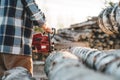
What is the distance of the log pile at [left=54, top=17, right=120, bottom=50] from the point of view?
1256 cm

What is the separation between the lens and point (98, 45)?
41.3 feet

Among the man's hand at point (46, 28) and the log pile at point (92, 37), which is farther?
the log pile at point (92, 37)

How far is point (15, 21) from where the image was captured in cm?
518

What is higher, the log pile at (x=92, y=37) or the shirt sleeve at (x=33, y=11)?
the shirt sleeve at (x=33, y=11)

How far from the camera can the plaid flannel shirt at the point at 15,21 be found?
517cm

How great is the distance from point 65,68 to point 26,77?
1.29 metres

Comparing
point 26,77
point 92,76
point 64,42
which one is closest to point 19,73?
point 26,77

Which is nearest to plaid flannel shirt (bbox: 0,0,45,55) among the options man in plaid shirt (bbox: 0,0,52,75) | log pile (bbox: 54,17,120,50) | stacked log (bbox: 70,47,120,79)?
man in plaid shirt (bbox: 0,0,52,75)

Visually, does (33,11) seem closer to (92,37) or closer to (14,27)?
(14,27)

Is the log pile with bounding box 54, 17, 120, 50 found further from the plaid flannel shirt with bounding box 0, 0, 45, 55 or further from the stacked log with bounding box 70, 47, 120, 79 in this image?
the stacked log with bounding box 70, 47, 120, 79

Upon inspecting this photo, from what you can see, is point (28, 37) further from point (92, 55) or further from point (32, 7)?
point (92, 55)

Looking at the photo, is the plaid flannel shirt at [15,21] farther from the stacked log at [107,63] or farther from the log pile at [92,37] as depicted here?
the log pile at [92,37]

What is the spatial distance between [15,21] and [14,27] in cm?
7

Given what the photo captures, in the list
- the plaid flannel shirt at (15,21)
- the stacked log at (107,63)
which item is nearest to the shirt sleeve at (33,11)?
the plaid flannel shirt at (15,21)
